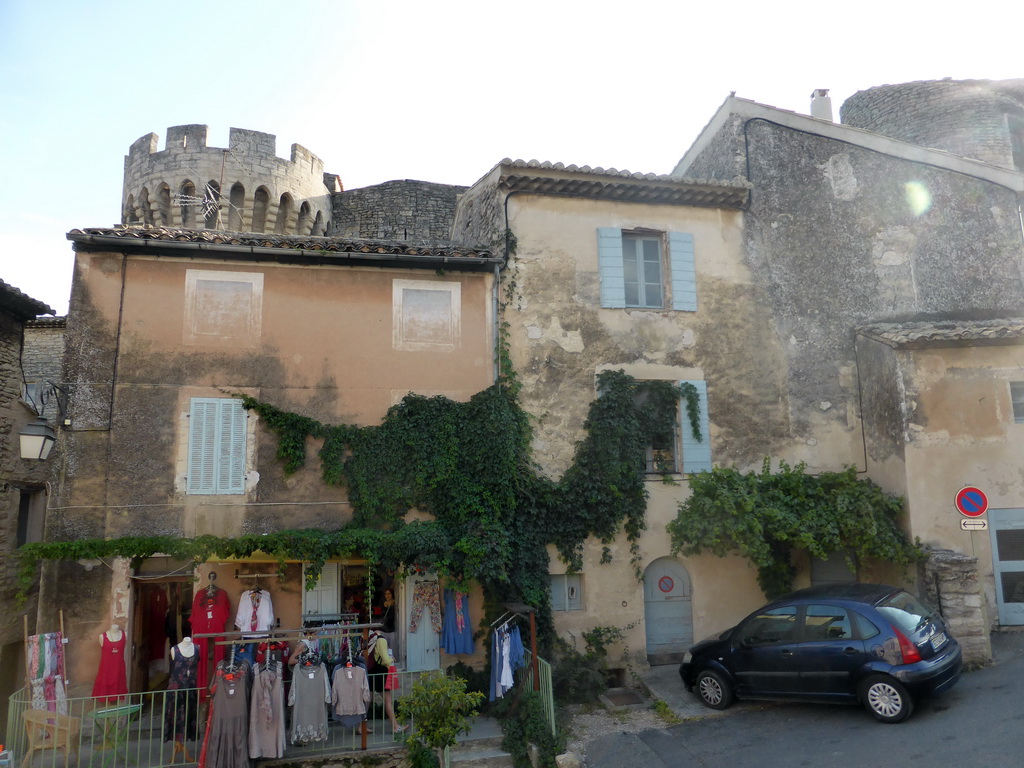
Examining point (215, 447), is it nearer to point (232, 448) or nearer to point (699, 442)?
point (232, 448)

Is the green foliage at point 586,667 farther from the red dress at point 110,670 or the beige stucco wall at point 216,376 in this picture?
the red dress at point 110,670

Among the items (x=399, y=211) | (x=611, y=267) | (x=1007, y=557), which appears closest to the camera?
(x=1007, y=557)

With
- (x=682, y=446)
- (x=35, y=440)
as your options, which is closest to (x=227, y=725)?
(x=35, y=440)

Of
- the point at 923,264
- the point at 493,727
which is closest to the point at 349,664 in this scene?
the point at 493,727

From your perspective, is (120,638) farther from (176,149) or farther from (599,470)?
(176,149)

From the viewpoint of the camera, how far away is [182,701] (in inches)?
360

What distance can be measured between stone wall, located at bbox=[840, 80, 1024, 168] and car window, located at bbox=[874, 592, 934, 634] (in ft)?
52.0

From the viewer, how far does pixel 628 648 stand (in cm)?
1187

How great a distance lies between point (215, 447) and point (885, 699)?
31.2ft

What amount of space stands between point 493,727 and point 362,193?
19.3m

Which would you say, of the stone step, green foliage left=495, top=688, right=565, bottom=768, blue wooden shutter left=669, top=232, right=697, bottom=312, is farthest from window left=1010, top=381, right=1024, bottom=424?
the stone step

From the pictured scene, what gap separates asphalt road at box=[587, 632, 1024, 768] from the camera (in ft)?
24.8

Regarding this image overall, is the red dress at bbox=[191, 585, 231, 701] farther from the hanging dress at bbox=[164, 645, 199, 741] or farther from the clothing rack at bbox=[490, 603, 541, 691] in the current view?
the clothing rack at bbox=[490, 603, 541, 691]

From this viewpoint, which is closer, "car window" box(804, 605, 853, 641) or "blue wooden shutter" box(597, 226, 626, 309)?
"car window" box(804, 605, 853, 641)
